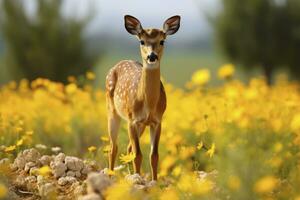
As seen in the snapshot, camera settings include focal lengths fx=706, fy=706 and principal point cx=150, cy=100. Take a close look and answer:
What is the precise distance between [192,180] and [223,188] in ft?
0.79

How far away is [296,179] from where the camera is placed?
16.5ft

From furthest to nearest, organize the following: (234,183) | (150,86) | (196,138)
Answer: (196,138) < (150,86) < (234,183)

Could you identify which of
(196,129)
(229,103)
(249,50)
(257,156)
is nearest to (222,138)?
(257,156)

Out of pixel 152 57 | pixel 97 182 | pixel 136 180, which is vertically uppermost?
pixel 152 57

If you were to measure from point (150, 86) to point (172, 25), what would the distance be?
625 millimetres

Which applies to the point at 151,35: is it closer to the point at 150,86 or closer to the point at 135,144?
the point at 150,86

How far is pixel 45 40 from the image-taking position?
1719 cm

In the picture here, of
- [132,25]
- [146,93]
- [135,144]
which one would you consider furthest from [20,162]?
[132,25]

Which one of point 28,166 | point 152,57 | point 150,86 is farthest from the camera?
point 28,166

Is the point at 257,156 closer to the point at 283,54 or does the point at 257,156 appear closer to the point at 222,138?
the point at 222,138

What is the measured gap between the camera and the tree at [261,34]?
19125 mm

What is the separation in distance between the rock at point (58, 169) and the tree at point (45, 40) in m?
A: 10.3

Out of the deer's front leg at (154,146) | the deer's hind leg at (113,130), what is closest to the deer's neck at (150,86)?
the deer's front leg at (154,146)

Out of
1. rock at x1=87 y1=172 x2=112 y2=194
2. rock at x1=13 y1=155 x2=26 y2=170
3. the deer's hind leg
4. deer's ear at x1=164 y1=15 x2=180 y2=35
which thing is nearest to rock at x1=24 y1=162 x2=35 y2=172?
rock at x1=13 y1=155 x2=26 y2=170
